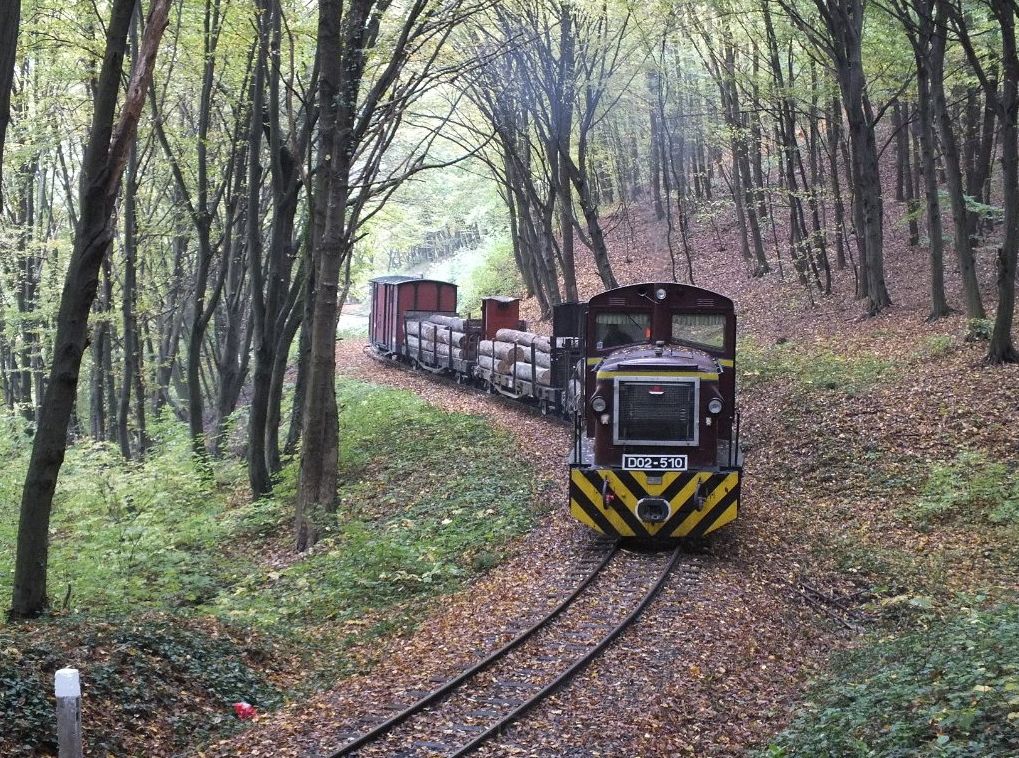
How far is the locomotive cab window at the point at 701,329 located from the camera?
1301 cm

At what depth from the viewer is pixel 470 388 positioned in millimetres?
28844

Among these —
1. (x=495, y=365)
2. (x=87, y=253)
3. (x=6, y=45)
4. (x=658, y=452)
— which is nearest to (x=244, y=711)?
(x=87, y=253)

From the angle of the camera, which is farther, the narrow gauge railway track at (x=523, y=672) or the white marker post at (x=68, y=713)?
the narrow gauge railway track at (x=523, y=672)

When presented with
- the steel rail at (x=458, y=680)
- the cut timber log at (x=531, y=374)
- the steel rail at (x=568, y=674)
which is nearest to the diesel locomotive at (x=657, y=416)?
the steel rail at (x=568, y=674)

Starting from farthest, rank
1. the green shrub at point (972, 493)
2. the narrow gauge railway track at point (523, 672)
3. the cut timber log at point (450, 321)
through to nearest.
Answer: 1. the cut timber log at point (450, 321)
2. the green shrub at point (972, 493)
3. the narrow gauge railway track at point (523, 672)

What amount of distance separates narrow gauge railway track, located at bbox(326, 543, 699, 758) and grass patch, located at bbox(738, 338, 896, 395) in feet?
31.4

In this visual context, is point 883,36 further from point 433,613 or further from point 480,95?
point 433,613

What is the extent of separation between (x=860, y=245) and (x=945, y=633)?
71.0 feet

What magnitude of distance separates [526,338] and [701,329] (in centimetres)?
1079

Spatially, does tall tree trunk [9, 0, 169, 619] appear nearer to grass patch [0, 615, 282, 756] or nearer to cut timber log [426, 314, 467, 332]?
grass patch [0, 615, 282, 756]

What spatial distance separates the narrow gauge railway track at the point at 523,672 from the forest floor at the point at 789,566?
0.21m

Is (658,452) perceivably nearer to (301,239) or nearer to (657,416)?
(657,416)

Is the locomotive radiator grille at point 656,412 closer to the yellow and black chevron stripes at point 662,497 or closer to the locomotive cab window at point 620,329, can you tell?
the yellow and black chevron stripes at point 662,497

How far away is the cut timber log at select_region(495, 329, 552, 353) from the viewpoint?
22.4 m
